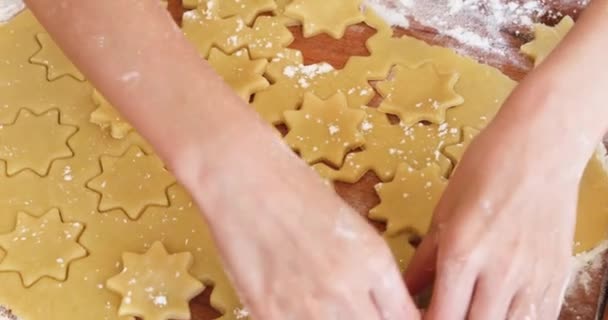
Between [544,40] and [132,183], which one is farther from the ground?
[544,40]

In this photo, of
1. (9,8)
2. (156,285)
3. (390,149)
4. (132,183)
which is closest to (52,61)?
(9,8)

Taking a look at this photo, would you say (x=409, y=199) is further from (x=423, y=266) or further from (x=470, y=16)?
(x=470, y=16)

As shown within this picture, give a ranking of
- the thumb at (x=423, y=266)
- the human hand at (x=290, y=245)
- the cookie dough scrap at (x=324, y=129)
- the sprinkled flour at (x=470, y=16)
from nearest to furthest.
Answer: the human hand at (x=290, y=245)
the thumb at (x=423, y=266)
the cookie dough scrap at (x=324, y=129)
the sprinkled flour at (x=470, y=16)

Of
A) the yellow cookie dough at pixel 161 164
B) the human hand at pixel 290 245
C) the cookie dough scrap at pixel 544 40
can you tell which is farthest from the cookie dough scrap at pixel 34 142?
the cookie dough scrap at pixel 544 40

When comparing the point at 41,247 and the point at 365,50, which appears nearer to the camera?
the point at 41,247

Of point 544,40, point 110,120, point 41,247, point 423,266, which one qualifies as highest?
point 544,40

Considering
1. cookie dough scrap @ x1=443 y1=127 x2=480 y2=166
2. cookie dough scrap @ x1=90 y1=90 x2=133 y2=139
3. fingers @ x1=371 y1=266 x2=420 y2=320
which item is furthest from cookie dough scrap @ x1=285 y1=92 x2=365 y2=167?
fingers @ x1=371 y1=266 x2=420 y2=320

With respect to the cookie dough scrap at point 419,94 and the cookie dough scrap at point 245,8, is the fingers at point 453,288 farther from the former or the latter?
the cookie dough scrap at point 245,8
